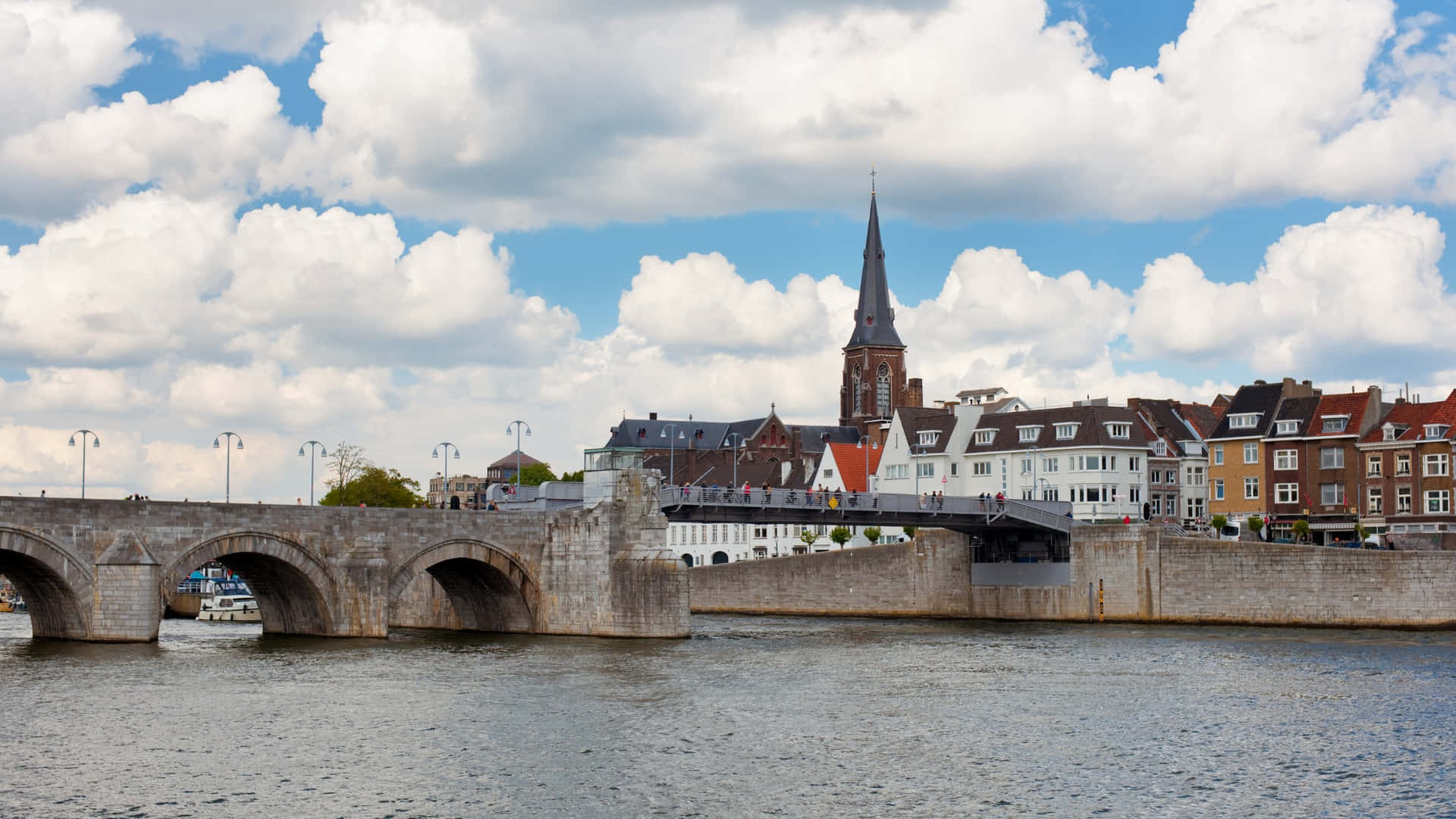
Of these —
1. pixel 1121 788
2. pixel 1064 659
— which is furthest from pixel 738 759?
pixel 1064 659

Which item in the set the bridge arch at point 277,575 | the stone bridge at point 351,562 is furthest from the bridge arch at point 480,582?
the bridge arch at point 277,575

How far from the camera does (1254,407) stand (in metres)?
96.6

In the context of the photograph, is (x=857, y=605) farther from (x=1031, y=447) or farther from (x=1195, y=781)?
(x=1195, y=781)

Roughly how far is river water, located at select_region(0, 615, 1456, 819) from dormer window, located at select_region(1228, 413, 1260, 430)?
1423 inches

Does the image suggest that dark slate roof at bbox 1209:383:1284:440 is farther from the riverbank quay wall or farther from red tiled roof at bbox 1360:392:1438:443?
the riverbank quay wall

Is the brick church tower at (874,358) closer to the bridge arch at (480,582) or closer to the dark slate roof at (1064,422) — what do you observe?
the dark slate roof at (1064,422)

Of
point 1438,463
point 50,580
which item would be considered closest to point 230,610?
point 50,580

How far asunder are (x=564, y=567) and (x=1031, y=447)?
147ft

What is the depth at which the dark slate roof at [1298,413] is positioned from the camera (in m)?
92.5

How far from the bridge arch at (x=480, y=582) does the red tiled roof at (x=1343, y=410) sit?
50122 millimetres

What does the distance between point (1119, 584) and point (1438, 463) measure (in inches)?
826

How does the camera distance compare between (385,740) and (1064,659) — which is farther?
(1064,659)

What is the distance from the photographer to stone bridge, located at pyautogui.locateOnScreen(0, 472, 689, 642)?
5409cm

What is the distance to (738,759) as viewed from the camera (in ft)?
113
